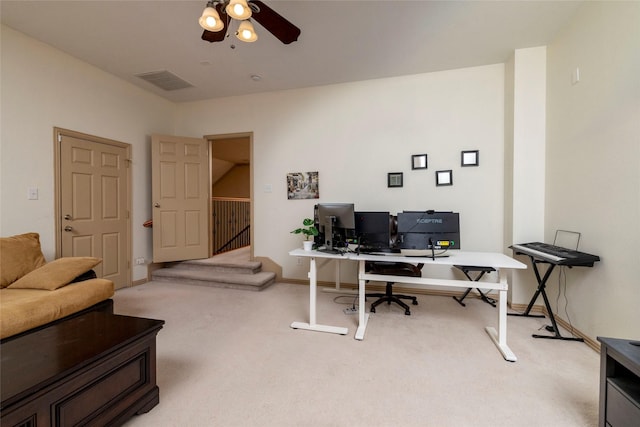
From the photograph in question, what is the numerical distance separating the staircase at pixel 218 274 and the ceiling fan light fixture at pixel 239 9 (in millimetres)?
3038

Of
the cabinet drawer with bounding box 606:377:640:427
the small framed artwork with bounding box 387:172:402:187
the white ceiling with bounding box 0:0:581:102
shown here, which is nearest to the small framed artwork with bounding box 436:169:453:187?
the small framed artwork with bounding box 387:172:402:187

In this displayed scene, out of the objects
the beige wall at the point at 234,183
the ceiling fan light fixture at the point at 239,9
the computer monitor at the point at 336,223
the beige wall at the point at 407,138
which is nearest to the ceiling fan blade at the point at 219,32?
the ceiling fan light fixture at the point at 239,9

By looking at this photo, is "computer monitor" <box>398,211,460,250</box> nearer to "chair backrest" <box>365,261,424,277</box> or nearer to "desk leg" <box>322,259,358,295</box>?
"chair backrest" <box>365,261,424,277</box>

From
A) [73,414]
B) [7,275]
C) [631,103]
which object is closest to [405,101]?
[631,103]

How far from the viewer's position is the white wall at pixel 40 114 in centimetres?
269

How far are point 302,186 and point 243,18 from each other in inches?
98.4

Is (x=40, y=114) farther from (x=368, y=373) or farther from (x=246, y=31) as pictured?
(x=368, y=373)

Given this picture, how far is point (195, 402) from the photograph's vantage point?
1604 millimetres

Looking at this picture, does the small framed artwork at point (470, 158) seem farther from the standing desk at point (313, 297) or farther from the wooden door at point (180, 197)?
the wooden door at point (180, 197)

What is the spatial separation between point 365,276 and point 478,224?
1846 millimetres

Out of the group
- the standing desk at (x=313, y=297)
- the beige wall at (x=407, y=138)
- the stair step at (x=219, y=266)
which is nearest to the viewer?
the beige wall at (x=407, y=138)

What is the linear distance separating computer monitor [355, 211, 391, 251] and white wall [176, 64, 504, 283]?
105 cm

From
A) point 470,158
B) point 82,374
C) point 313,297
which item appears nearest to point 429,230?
point 313,297

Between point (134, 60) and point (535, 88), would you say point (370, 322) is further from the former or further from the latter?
point (134, 60)
